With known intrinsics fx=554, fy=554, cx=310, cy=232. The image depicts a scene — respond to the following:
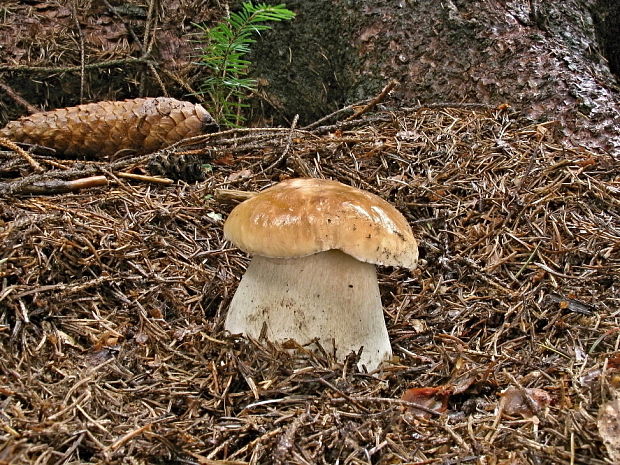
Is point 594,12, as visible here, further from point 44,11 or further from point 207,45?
point 44,11

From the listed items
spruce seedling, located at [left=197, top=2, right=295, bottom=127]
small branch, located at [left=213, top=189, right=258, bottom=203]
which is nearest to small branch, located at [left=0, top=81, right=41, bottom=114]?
spruce seedling, located at [left=197, top=2, right=295, bottom=127]

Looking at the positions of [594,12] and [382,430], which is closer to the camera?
[382,430]

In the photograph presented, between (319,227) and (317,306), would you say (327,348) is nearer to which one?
(317,306)

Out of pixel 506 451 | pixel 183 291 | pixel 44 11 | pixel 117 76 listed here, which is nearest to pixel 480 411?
pixel 506 451

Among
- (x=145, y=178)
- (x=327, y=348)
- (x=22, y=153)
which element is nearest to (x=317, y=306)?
(x=327, y=348)

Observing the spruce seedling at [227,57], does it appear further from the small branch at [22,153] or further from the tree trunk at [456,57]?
the small branch at [22,153]

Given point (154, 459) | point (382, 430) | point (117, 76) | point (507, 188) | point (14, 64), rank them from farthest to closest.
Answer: point (117, 76), point (14, 64), point (507, 188), point (382, 430), point (154, 459)
